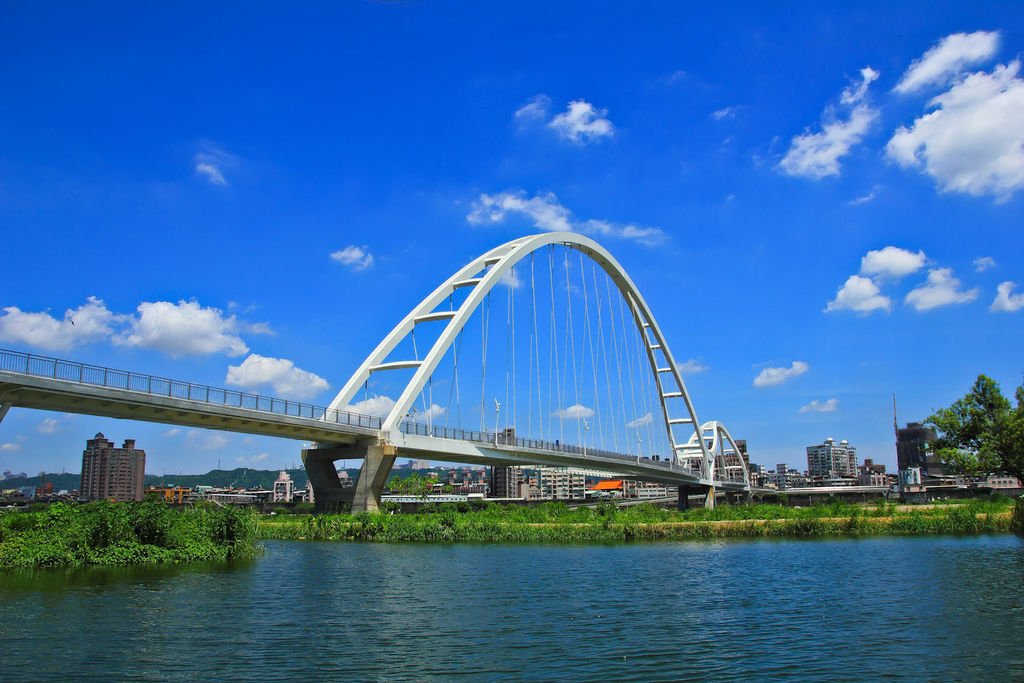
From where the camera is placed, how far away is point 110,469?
159 metres

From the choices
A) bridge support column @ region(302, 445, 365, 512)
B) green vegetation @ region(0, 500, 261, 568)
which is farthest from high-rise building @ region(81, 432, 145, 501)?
green vegetation @ region(0, 500, 261, 568)

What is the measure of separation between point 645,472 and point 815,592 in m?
57.3

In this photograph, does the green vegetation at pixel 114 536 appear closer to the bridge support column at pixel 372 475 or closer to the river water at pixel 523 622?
the river water at pixel 523 622

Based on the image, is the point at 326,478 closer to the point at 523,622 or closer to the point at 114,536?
the point at 114,536

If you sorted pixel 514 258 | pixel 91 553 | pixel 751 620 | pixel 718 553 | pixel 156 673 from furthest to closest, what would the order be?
pixel 514 258
pixel 718 553
pixel 91 553
pixel 751 620
pixel 156 673

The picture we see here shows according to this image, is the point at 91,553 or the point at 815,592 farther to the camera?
the point at 91,553

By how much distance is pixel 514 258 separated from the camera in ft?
167

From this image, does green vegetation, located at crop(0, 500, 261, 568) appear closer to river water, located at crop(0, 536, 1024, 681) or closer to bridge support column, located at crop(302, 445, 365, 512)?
river water, located at crop(0, 536, 1024, 681)

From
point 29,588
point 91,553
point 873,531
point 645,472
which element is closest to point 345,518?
point 91,553

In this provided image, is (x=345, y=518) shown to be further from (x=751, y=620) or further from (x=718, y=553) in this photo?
(x=751, y=620)

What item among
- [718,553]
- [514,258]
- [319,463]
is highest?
[514,258]

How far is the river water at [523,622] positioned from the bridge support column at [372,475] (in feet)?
55.9

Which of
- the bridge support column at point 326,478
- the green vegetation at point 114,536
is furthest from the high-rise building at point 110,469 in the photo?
the green vegetation at point 114,536

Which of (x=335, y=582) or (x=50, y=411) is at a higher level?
(x=50, y=411)
